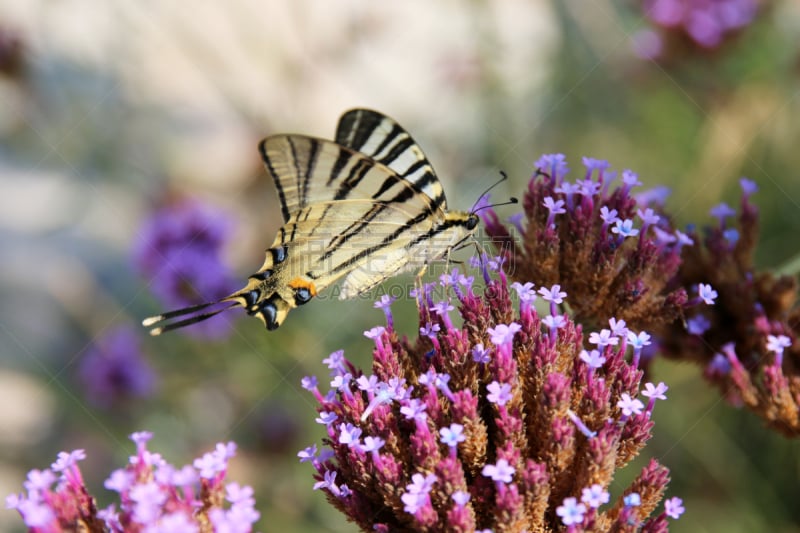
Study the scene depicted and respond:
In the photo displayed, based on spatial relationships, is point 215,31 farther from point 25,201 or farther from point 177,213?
point 177,213

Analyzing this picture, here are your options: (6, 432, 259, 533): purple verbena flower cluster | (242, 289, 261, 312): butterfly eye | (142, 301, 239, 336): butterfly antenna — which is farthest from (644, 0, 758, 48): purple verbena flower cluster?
(6, 432, 259, 533): purple verbena flower cluster

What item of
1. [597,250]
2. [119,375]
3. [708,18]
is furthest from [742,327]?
[119,375]

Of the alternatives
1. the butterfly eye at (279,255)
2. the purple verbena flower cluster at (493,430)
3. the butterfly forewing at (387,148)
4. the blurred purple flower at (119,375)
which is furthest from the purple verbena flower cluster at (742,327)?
the blurred purple flower at (119,375)

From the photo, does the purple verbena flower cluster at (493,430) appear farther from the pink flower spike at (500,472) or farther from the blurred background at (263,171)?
the blurred background at (263,171)

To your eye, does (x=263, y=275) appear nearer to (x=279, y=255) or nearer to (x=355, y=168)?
(x=279, y=255)

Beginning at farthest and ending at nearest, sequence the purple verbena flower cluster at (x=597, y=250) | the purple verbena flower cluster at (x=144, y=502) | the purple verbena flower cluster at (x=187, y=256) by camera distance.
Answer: the purple verbena flower cluster at (x=187, y=256) < the purple verbena flower cluster at (x=597, y=250) < the purple verbena flower cluster at (x=144, y=502)

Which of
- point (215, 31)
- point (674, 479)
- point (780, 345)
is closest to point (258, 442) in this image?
point (674, 479)

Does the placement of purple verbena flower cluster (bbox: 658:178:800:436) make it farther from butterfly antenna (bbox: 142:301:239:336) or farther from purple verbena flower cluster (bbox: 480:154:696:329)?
butterfly antenna (bbox: 142:301:239:336)
